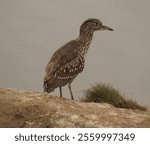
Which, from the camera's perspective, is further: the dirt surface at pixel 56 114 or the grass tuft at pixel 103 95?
the grass tuft at pixel 103 95

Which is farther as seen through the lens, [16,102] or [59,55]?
[59,55]

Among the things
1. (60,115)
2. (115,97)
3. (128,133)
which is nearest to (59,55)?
(60,115)

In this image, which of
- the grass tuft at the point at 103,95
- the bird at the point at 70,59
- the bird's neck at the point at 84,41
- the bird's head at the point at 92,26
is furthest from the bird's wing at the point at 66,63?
the grass tuft at the point at 103,95

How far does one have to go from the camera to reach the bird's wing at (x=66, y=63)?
15406 mm

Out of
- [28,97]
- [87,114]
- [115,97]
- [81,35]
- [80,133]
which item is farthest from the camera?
[115,97]

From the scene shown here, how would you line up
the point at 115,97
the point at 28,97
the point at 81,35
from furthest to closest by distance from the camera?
the point at 115,97 < the point at 81,35 < the point at 28,97

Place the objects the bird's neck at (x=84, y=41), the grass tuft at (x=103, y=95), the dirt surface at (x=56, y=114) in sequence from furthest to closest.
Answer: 1. the grass tuft at (x=103, y=95)
2. the bird's neck at (x=84, y=41)
3. the dirt surface at (x=56, y=114)

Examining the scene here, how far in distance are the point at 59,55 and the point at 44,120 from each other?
283 cm

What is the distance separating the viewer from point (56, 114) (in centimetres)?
1377

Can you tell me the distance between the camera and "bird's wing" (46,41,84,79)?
15406 mm

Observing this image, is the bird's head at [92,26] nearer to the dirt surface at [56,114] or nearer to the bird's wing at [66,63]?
the bird's wing at [66,63]

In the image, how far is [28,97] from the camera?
15.2m

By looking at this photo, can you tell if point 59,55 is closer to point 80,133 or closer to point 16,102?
point 16,102

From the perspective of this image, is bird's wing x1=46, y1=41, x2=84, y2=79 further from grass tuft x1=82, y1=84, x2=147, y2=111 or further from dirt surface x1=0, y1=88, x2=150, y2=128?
grass tuft x1=82, y1=84, x2=147, y2=111
